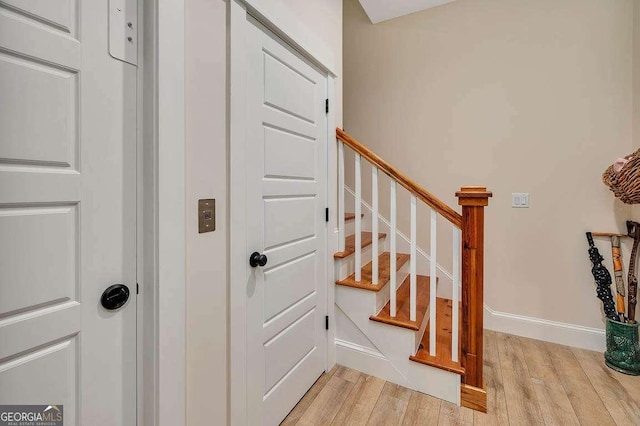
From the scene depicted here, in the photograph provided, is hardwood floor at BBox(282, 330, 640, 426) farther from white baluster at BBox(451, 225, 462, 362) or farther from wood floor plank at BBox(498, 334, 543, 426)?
white baluster at BBox(451, 225, 462, 362)

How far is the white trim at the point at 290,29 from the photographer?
1253 millimetres

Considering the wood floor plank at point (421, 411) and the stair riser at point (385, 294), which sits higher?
the stair riser at point (385, 294)

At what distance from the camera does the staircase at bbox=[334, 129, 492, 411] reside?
1541 mm

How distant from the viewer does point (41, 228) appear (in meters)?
0.70

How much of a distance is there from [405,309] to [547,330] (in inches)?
51.2

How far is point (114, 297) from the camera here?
2.68 ft

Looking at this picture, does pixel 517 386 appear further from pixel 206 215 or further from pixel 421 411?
pixel 206 215

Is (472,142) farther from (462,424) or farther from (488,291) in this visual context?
(462,424)

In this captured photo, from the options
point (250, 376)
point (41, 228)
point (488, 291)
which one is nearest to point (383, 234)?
point (488, 291)

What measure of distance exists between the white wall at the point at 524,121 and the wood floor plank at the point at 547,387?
324 millimetres

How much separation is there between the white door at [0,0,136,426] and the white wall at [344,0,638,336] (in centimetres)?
239

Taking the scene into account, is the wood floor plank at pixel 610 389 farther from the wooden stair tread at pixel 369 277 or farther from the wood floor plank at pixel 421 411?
the wooden stair tread at pixel 369 277

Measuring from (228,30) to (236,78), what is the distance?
0.59 ft

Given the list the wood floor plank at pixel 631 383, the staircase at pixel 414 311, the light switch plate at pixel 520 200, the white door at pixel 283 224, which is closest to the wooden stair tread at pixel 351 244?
the staircase at pixel 414 311
